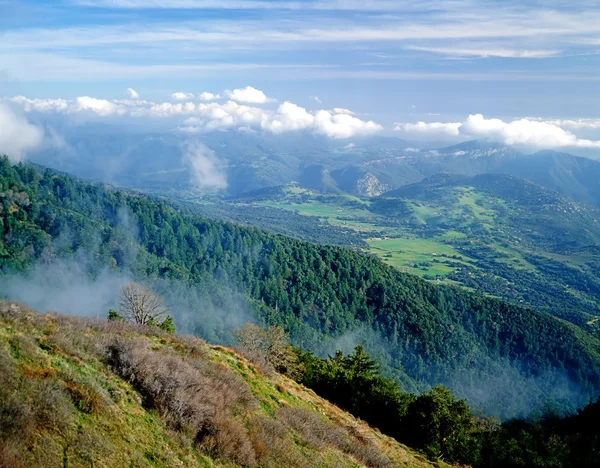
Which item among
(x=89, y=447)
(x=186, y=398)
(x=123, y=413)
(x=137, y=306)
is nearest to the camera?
(x=89, y=447)

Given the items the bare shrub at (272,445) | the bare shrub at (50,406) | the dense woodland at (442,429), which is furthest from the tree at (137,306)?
the bare shrub at (50,406)

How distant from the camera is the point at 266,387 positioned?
84.2 feet

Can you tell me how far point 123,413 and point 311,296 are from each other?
119 m

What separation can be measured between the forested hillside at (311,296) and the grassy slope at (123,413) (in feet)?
267

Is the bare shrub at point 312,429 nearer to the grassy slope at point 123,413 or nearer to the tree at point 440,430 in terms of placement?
the grassy slope at point 123,413

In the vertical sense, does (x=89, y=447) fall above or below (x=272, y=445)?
above

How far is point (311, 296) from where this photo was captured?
132 m

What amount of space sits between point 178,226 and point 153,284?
39.0 metres

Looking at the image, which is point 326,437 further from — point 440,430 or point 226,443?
point 440,430

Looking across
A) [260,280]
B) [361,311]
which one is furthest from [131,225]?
[361,311]

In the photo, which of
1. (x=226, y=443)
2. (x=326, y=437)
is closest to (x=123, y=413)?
(x=226, y=443)

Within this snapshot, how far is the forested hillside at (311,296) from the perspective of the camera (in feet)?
355

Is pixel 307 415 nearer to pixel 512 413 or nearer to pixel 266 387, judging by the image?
pixel 266 387

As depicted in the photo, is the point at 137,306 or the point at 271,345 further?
the point at 137,306
